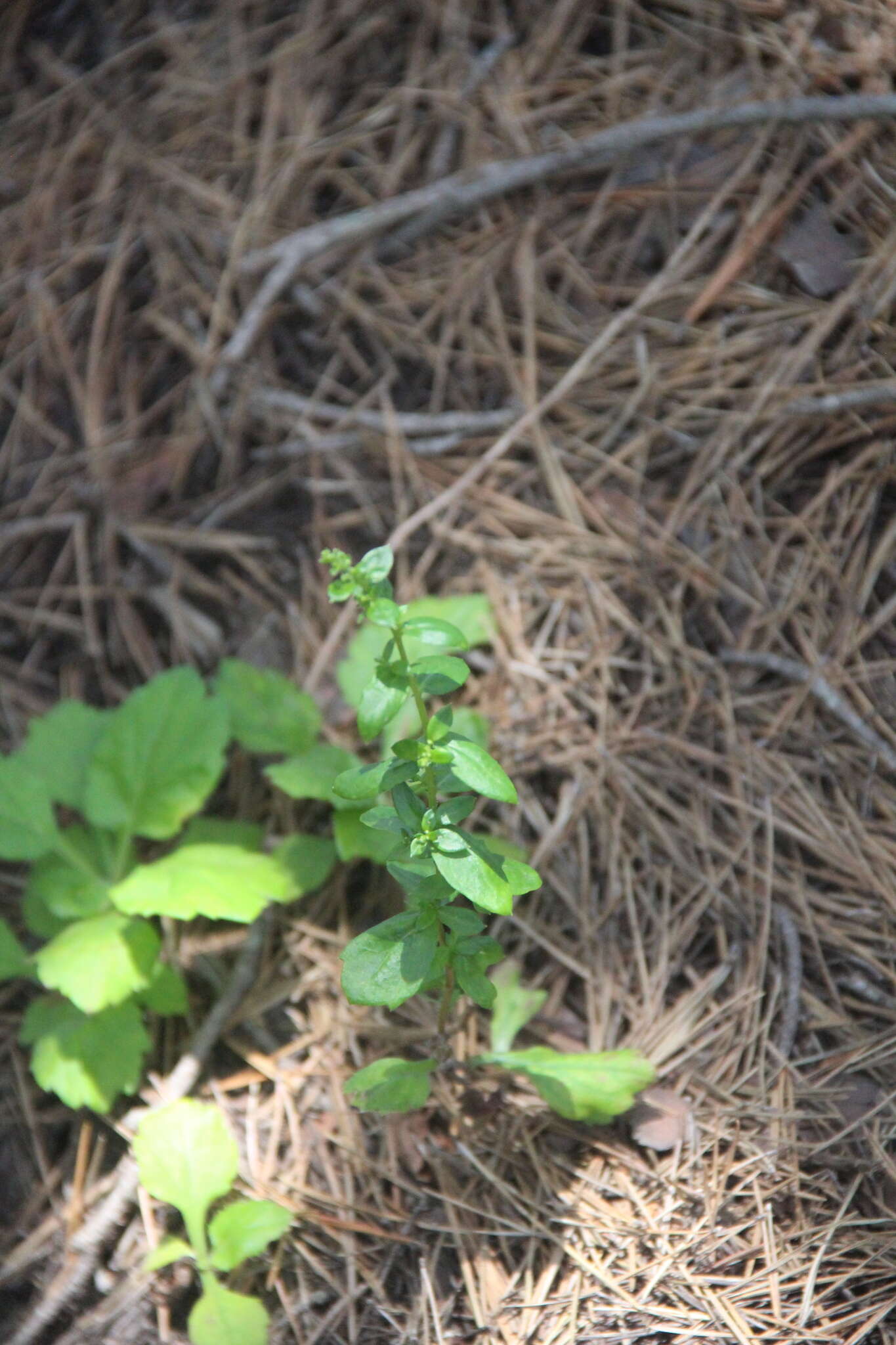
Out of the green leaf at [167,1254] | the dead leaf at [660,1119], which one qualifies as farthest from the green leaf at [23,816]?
the dead leaf at [660,1119]

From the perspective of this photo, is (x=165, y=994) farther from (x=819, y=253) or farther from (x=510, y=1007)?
(x=819, y=253)

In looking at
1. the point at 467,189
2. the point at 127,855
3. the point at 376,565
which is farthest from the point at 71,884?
Answer: the point at 467,189

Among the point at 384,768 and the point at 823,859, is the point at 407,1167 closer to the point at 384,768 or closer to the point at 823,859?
the point at 384,768

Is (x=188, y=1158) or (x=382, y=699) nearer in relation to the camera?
(x=382, y=699)

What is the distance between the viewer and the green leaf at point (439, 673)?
1.44 m

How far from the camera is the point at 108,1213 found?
5.78 feet

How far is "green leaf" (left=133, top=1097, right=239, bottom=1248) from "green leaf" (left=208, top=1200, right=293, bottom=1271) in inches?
1.2

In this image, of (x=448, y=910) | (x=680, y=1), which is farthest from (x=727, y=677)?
(x=680, y=1)

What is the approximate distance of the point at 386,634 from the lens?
6.63 feet

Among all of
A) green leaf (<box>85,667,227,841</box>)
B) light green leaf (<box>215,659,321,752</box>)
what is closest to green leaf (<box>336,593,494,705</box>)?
light green leaf (<box>215,659,321,752</box>)

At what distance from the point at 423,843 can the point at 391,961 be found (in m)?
0.20

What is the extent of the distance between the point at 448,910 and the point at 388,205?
1713 millimetres

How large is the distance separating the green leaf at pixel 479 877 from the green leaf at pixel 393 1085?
0.40m

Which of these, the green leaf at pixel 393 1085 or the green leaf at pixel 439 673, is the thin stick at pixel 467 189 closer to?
the green leaf at pixel 439 673
